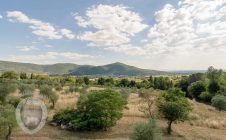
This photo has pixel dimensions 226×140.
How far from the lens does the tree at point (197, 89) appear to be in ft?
311

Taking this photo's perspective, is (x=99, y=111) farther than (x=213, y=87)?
No

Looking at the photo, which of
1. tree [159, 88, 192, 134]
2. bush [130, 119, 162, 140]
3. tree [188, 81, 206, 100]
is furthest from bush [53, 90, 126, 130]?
tree [188, 81, 206, 100]

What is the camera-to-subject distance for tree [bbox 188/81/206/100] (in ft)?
311

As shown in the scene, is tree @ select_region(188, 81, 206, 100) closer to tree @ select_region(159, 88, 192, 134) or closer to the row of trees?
the row of trees

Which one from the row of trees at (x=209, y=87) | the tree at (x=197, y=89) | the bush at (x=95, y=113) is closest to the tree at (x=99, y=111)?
the bush at (x=95, y=113)

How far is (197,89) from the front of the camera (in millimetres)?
95938

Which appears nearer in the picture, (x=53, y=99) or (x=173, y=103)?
(x=173, y=103)

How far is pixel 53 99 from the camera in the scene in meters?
41.2

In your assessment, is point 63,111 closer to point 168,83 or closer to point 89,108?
point 89,108

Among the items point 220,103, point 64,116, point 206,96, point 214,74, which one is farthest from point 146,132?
point 214,74

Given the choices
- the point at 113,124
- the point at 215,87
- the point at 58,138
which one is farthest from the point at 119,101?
the point at 215,87

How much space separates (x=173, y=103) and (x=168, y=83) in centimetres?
8416

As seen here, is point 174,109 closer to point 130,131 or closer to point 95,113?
point 130,131

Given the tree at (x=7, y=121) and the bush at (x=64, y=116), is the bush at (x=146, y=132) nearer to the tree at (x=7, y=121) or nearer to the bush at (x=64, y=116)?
the tree at (x=7, y=121)
